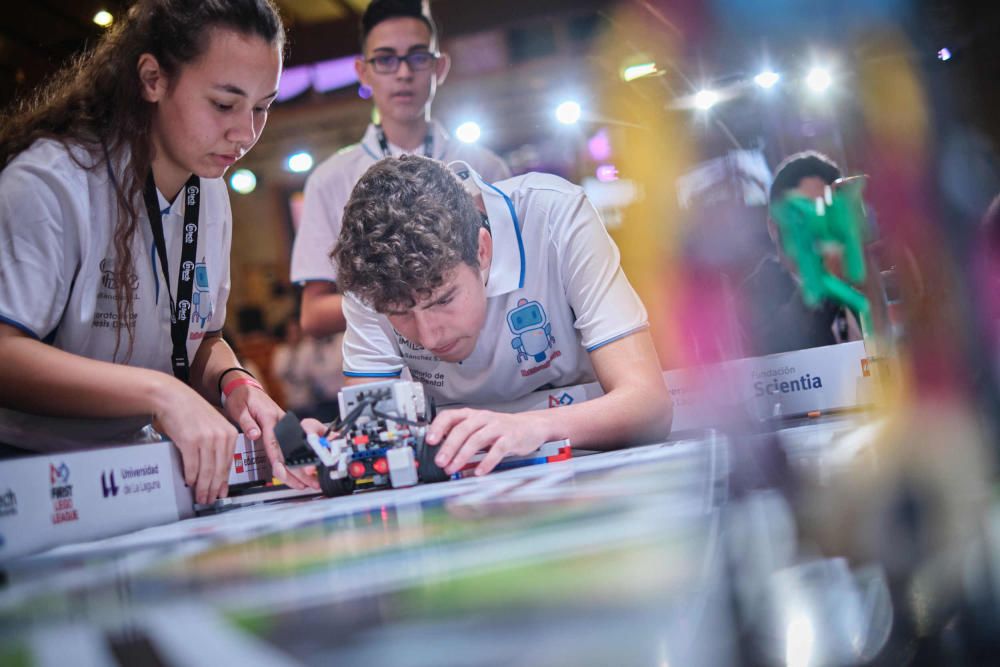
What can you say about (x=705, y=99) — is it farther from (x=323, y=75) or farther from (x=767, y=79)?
(x=323, y=75)

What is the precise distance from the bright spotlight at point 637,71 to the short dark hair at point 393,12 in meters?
0.75

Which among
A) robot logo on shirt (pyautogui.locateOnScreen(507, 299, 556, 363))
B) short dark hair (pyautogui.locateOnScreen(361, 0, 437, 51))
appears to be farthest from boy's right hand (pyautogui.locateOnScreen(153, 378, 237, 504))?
short dark hair (pyautogui.locateOnScreen(361, 0, 437, 51))

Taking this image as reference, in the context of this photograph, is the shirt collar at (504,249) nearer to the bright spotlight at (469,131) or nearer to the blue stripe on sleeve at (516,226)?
the blue stripe on sleeve at (516,226)

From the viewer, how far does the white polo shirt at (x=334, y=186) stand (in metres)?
2.83

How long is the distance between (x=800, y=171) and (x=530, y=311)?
1230 mm

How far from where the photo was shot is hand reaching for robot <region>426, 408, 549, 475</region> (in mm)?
1369

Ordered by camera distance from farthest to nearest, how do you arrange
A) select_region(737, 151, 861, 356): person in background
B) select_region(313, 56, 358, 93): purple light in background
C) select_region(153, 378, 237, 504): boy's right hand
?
select_region(313, 56, 358, 93): purple light in background → select_region(737, 151, 861, 356): person in background → select_region(153, 378, 237, 504): boy's right hand

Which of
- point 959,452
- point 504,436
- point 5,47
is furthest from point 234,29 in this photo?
point 959,452

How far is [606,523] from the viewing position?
75cm

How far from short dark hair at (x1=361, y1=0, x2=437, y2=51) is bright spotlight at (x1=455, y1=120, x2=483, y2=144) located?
403 mm

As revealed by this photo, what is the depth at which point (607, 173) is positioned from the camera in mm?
3082

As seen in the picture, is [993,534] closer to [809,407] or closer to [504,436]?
[504,436]

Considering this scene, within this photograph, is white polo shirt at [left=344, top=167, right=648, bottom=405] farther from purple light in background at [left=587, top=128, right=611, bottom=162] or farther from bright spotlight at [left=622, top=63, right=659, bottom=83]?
bright spotlight at [left=622, top=63, right=659, bottom=83]

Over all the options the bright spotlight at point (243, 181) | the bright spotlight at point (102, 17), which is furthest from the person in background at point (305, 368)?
the bright spotlight at point (102, 17)
